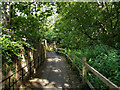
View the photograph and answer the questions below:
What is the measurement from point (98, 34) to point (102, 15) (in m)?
1.66

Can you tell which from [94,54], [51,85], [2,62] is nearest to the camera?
[2,62]

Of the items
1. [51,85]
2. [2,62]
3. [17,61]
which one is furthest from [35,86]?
[2,62]

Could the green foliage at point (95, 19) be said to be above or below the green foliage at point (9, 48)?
above

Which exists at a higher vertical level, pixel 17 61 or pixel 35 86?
pixel 17 61

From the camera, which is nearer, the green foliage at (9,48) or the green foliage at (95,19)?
the green foliage at (9,48)

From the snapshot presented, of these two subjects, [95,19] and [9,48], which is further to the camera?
[95,19]

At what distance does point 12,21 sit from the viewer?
20.6 feet

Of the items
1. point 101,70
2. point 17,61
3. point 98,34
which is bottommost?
point 101,70

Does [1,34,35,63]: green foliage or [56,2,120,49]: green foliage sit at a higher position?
[56,2,120,49]: green foliage

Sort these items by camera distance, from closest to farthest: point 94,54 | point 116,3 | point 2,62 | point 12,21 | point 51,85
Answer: point 2,62, point 51,85, point 12,21, point 94,54, point 116,3

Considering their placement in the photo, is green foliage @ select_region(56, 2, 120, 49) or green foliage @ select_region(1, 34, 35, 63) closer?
green foliage @ select_region(1, 34, 35, 63)

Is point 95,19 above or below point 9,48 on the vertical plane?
above

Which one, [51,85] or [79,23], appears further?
[79,23]

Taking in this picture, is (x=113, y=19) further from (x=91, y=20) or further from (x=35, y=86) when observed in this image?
(x=35, y=86)
